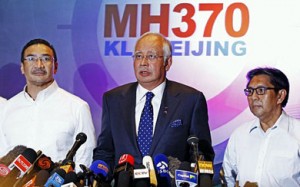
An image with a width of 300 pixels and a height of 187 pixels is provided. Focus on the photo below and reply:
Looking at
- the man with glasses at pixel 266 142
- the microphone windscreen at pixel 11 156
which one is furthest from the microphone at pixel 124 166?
the man with glasses at pixel 266 142

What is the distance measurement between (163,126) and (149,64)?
443mm

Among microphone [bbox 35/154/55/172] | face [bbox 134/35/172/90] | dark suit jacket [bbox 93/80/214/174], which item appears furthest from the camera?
face [bbox 134/35/172/90]

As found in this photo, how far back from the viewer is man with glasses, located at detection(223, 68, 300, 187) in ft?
12.5

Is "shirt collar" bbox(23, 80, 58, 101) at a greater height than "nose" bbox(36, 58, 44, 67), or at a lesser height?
lesser

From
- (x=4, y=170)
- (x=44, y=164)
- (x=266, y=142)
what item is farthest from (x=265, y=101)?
(x=4, y=170)

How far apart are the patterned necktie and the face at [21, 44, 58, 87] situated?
2.74 ft

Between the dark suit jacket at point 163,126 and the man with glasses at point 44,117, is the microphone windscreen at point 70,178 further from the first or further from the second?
the man with glasses at point 44,117

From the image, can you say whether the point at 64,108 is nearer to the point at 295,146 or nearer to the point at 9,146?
the point at 9,146

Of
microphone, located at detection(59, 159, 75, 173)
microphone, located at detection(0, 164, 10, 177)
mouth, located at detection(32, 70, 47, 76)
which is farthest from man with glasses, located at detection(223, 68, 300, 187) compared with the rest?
microphone, located at detection(0, 164, 10, 177)

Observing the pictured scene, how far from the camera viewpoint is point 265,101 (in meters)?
3.99

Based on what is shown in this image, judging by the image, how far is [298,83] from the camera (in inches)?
192

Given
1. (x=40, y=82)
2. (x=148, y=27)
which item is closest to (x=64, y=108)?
(x=40, y=82)

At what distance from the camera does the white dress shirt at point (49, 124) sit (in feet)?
13.7

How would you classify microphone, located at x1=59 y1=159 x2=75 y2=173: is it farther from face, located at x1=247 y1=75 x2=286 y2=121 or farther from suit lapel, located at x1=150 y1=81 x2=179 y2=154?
face, located at x1=247 y1=75 x2=286 y2=121
